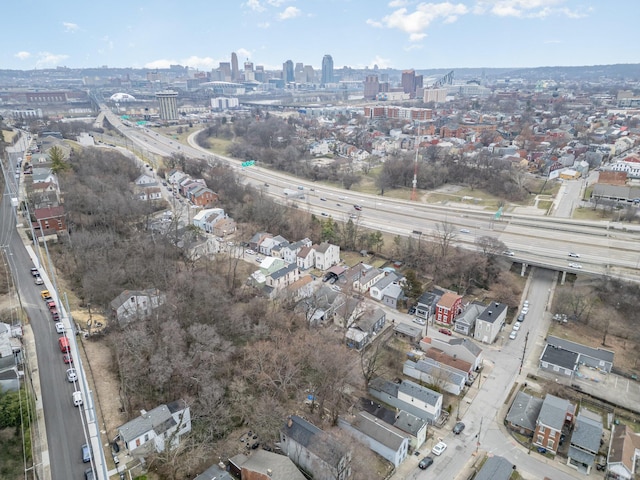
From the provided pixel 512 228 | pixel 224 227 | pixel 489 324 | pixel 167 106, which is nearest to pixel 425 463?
pixel 489 324

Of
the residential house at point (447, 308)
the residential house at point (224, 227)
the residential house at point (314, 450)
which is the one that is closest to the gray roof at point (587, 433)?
the residential house at point (447, 308)

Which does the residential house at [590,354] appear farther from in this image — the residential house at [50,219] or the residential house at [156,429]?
the residential house at [50,219]

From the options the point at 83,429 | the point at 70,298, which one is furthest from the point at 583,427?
the point at 70,298

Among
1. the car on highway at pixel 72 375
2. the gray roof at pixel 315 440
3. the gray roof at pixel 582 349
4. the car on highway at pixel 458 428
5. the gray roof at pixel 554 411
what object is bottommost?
the car on highway at pixel 458 428

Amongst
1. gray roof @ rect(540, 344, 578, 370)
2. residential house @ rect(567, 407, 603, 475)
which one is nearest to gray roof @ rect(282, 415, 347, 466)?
residential house @ rect(567, 407, 603, 475)

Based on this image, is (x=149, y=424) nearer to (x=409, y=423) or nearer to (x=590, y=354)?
(x=409, y=423)

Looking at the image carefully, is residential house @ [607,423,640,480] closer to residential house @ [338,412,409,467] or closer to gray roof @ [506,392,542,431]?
gray roof @ [506,392,542,431]
